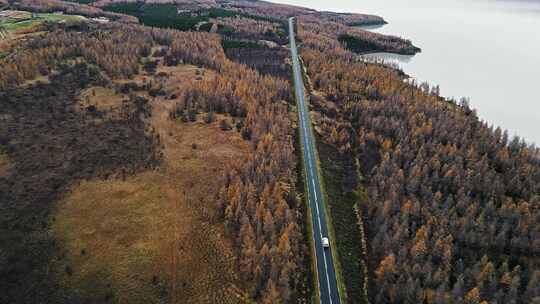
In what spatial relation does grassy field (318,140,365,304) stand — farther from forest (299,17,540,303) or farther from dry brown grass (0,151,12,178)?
dry brown grass (0,151,12,178)

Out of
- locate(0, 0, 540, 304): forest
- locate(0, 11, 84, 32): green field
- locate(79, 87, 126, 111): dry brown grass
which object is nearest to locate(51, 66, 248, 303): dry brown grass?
locate(0, 0, 540, 304): forest

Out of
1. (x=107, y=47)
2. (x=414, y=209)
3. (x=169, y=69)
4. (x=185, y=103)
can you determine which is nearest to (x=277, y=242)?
(x=414, y=209)

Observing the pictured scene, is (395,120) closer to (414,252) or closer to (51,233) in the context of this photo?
(414,252)

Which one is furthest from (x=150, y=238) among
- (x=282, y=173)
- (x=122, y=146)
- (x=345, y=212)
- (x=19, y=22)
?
(x=19, y=22)

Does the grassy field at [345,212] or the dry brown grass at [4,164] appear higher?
the dry brown grass at [4,164]

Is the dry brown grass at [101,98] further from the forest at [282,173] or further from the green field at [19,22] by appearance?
the green field at [19,22]

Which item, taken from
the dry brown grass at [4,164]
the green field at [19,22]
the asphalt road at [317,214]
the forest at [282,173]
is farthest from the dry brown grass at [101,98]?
the green field at [19,22]
